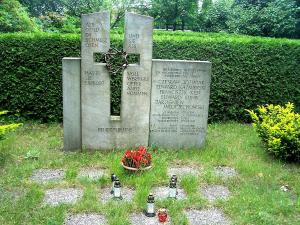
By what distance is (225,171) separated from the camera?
261 inches

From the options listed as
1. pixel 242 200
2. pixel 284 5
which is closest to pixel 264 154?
pixel 242 200

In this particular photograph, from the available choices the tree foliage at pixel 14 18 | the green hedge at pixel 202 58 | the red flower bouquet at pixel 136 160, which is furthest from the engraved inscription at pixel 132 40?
the tree foliage at pixel 14 18

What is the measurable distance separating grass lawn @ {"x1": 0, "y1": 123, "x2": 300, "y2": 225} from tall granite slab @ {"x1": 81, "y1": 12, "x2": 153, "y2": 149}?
0.37 metres

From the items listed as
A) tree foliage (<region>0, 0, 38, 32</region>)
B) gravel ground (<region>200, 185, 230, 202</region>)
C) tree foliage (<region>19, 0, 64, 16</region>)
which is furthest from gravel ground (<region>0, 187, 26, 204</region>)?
tree foliage (<region>19, 0, 64, 16</region>)

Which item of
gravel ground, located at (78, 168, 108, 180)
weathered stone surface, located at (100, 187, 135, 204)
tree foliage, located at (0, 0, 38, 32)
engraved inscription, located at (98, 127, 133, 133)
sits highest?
tree foliage, located at (0, 0, 38, 32)

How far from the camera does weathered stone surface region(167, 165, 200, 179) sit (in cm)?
639

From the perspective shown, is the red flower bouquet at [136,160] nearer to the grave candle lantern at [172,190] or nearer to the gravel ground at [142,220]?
the grave candle lantern at [172,190]

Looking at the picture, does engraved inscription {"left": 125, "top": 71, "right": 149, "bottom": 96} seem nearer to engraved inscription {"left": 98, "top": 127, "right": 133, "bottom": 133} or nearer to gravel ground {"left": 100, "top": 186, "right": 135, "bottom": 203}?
engraved inscription {"left": 98, "top": 127, "right": 133, "bottom": 133}

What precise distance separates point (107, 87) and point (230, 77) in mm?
3466

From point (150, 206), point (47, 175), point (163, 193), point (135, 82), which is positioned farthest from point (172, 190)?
point (135, 82)

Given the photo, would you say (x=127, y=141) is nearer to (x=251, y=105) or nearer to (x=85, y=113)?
(x=85, y=113)

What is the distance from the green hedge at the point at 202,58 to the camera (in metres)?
8.74

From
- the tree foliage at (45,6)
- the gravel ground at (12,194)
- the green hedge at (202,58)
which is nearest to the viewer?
the gravel ground at (12,194)

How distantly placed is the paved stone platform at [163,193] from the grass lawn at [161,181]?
9cm
